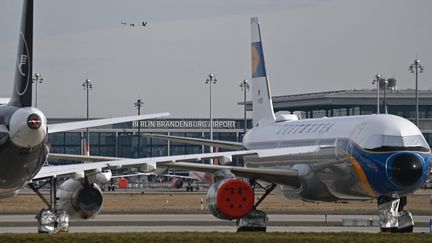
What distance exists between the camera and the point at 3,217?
64.6m

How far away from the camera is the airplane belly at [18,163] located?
119 feet

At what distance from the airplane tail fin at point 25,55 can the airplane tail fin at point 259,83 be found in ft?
103

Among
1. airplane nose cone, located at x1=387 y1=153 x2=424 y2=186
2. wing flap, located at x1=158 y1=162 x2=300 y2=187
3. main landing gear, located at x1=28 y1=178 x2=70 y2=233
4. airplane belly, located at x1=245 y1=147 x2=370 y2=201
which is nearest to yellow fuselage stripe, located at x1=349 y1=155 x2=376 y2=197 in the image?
airplane belly, located at x1=245 y1=147 x2=370 y2=201

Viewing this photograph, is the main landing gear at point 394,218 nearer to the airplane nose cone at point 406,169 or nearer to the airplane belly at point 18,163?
the airplane nose cone at point 406,169

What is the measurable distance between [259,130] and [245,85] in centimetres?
8911

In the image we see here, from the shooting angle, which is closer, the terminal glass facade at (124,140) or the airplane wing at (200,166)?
the airplane wing at (200,166)

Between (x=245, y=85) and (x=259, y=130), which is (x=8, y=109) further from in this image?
(x=245, y=85)

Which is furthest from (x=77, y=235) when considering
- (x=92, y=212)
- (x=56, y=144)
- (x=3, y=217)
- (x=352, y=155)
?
(x=56, y=144)

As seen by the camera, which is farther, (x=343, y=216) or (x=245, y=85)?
(x=245, y=85)

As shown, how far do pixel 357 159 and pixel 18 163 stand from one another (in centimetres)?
1743

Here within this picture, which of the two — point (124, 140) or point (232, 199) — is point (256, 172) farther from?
point (124, 140)

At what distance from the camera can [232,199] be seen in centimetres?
→ 4644

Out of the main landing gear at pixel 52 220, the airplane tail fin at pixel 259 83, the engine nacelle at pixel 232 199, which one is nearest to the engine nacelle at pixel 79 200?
the main landing gear at pixel 52 220

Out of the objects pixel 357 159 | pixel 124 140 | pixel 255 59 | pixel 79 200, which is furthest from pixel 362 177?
pixel 124 140
